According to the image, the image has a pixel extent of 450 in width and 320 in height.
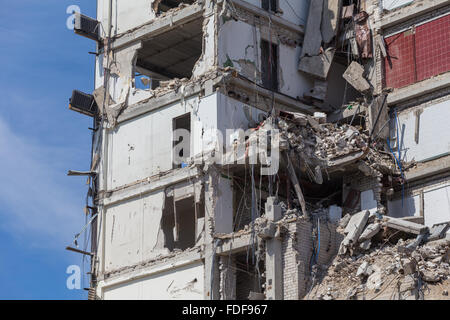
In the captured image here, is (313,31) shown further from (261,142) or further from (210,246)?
(210,246)

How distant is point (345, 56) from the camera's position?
1473 inches

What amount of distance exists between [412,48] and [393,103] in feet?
6.10

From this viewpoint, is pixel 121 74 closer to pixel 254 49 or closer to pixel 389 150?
pixel 254 49

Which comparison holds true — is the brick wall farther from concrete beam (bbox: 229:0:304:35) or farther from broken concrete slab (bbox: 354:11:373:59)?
concrete beam (bbox: 229:0:304:35)

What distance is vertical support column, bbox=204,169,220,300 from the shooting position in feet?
102

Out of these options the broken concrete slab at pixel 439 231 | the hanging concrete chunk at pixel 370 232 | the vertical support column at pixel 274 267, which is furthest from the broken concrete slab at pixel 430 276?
the vertical support column at pixel 274 267

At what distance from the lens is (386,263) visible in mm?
28281

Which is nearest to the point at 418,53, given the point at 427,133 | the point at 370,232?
the point at 427,133

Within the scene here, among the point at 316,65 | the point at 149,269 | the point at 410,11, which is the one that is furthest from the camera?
the point at 316,65

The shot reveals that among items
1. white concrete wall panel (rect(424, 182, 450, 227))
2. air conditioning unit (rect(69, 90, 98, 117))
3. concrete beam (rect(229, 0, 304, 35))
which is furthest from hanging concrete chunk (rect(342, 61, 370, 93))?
air conditioning unit (rect(69, 90, 98, 117))

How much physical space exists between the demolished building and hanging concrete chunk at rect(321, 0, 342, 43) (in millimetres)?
74

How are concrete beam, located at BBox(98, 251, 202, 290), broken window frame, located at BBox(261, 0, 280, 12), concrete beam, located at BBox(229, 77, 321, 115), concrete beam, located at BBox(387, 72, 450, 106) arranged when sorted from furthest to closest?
1. broken window frame, located at BBox(261, 0, 280, 12)
2. concrete beam, located at BBox(387, 72, 450, 106)
3. concrete beam, located at BBox(229, 77, 321, 115)
4. concrete beam, located at BBox(98, 251, 202, 290)

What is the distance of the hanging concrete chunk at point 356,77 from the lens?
35722mm

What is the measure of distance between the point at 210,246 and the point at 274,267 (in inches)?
112
